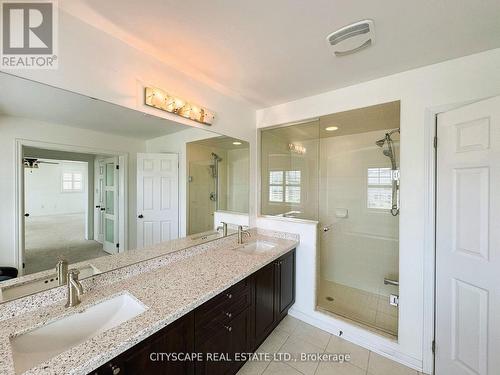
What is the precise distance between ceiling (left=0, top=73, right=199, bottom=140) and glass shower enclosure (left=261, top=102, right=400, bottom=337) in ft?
5.14

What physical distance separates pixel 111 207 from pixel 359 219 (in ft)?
9.84

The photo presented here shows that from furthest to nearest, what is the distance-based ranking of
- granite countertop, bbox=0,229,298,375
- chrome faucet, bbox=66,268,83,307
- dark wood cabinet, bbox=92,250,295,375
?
1. chrome faucet, bbox=66,268,83,307
2. dark wood cabinet, bbox=92,250,295,375
3. granite countertop, bbox=0,229,298,375

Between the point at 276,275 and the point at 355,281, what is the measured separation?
1677 mm

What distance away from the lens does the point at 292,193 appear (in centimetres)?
275

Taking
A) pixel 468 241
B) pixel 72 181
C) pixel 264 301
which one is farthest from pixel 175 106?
pixel 468 241

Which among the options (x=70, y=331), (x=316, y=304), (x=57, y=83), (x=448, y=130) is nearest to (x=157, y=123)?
(x=57, y=83)

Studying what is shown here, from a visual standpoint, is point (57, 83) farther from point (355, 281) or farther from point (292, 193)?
point (355, 281)

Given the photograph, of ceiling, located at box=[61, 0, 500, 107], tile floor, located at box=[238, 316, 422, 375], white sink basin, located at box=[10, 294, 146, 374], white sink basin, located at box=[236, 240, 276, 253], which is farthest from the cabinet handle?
ceiling, located at box=[61, 0, 500, 107]

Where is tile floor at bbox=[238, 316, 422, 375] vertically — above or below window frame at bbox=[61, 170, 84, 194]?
below

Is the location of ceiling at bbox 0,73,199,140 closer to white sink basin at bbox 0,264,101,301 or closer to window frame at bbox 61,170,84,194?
window frame at bbox 61,170,84,194

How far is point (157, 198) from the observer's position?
1734 millimetres

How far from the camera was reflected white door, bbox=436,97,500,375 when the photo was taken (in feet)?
4.25

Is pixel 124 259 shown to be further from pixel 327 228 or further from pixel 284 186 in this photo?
pixel 327 228

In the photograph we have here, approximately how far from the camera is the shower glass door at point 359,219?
8.67 feet
